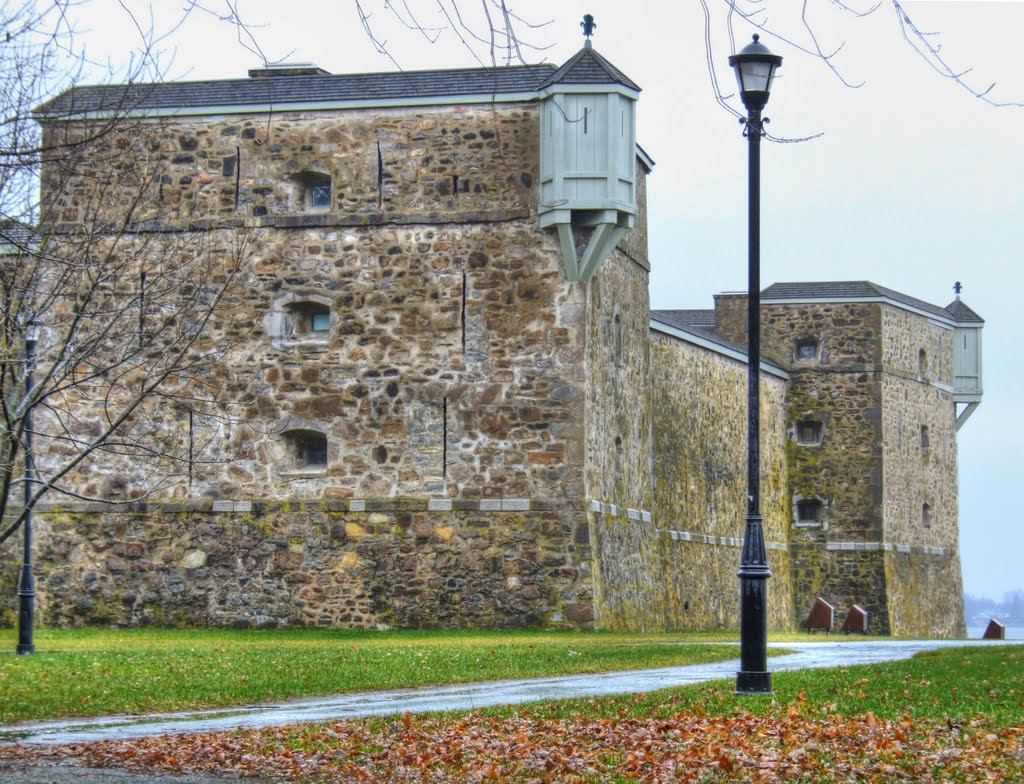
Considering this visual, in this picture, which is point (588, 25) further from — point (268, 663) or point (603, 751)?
point (603, 751)

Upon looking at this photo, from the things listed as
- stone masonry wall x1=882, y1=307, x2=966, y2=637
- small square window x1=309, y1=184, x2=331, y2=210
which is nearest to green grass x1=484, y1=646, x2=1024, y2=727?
small square window x1=309, y1=184, x2=331, y2=210

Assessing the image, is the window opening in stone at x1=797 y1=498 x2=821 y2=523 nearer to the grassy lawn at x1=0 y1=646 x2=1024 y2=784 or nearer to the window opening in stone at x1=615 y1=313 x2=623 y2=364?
the window opening in stone at x1=615 y1=313 x2=623 y2=364

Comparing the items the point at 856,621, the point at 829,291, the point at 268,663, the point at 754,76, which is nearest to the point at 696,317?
the point at 829,291

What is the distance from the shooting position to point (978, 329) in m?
49.9

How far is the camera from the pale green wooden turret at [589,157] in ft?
86.2

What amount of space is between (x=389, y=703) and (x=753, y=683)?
2.96m

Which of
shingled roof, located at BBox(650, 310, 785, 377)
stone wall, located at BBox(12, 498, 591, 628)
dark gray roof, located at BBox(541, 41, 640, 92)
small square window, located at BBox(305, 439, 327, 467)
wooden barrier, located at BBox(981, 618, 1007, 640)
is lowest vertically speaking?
wooden barrier, located at BBox(981, 618, 1007, 640)

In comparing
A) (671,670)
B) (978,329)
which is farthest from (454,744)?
(978,329)

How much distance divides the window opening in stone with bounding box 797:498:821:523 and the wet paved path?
25.4 m

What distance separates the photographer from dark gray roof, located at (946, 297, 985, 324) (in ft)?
163

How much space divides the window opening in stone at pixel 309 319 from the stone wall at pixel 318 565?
280 cm

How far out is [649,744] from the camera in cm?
1029

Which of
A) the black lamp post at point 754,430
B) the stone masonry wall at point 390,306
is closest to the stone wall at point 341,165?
the stone masonry wall at point 390,306

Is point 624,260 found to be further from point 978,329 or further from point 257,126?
point 978,329
